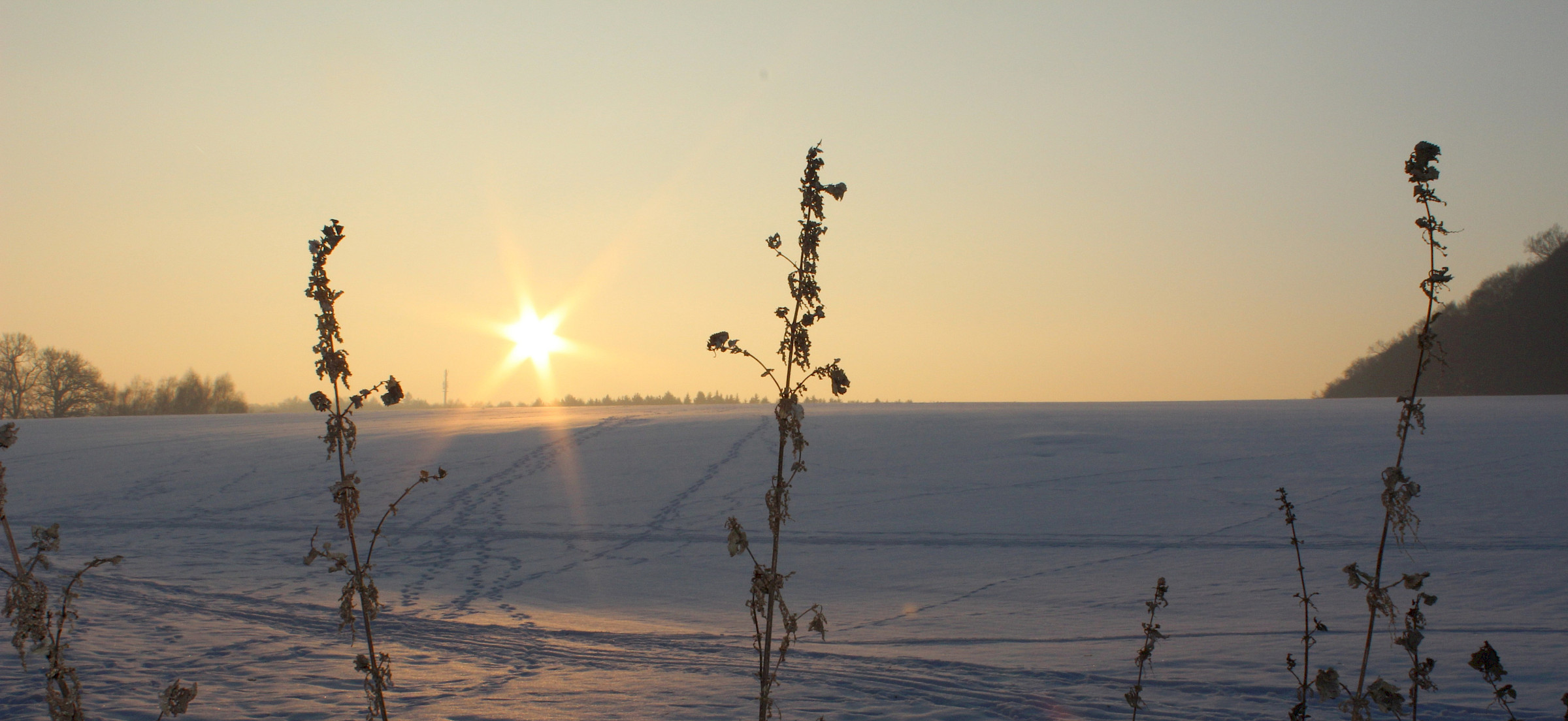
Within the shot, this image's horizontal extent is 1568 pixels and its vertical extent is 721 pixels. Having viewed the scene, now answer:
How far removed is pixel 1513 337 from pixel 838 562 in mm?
52331

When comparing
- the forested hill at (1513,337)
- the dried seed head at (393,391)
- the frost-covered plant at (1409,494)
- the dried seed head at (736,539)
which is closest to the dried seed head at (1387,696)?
the frost-covered plant at (1409,494)

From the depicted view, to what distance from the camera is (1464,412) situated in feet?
66.1

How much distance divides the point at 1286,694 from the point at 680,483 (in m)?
10.9

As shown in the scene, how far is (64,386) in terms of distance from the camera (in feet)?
163

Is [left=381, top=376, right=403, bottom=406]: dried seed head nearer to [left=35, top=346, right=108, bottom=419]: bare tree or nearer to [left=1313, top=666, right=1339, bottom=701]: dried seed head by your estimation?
[left=1313, top=666, right=1339, bottom=701]: dried seed head

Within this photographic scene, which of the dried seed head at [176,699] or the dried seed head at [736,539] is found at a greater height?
the dried seed head at [736,539]

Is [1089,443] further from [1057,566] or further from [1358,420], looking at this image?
[1057,566]

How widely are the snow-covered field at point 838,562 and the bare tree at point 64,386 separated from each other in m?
33.9

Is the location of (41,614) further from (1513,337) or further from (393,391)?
(1513,337)

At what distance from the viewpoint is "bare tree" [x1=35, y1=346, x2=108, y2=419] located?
49344 millimetres

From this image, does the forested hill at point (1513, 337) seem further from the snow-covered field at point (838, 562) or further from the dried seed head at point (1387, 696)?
the dried seed head at point (1387, 696)

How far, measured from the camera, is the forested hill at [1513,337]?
1841 inches

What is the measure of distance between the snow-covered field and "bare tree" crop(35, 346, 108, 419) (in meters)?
33.9

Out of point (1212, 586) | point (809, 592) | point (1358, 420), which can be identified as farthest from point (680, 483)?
point (1358, 420)
